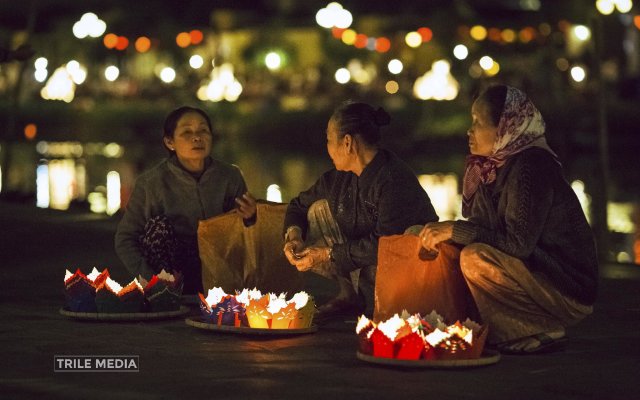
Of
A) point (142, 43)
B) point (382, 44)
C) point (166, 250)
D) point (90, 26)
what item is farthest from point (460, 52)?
point (166, 250)

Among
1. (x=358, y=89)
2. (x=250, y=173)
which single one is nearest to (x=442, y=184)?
(x=250, y=173)

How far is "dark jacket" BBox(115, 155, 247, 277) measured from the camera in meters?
9.20

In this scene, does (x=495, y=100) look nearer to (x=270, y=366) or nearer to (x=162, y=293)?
(x=270, y=366)

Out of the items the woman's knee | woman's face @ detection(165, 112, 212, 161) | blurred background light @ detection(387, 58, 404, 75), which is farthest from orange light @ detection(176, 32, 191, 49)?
the woman's knee

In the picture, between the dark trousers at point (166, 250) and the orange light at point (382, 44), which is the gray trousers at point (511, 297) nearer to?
the dark trousers at point (166, 250)

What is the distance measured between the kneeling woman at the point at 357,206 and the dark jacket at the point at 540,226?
727 mm

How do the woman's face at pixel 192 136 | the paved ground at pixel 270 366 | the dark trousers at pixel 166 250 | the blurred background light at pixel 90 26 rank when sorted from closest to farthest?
the paved ground at pixel 270 366 → the dark trousers at pixel 166 250 → the woman's face at pixel 192 136 → the blurred background light at pixel 90 26

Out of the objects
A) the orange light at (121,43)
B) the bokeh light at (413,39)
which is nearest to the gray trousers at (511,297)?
the orange light at (121,43)

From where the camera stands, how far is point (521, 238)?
718cm

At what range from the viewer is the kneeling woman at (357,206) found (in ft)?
26.4

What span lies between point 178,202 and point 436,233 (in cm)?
241

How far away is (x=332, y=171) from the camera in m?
8.52

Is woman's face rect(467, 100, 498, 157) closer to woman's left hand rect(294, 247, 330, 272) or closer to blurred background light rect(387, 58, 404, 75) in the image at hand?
woman's left hand rect(294, 247, 330, 272)

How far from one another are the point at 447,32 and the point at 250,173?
74.1 ft
